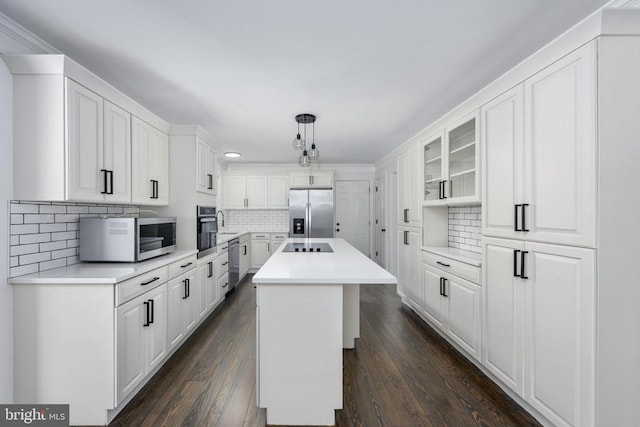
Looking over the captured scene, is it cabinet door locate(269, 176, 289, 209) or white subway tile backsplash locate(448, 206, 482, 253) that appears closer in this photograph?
white subway tile backsplash locate(448, 206, 482, 253)

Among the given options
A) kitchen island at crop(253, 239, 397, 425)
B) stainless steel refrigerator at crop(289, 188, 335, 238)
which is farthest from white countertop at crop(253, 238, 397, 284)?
stainless steel refrigerator at crop(289, 188, 335, 238)

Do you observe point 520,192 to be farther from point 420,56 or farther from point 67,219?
point 67,219

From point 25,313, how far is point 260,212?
500 centimetres

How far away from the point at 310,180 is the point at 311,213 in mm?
698

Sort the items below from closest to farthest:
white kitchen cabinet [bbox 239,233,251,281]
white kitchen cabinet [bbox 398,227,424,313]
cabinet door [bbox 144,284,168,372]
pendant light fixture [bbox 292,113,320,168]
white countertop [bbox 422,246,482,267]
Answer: cabinet door [bbox 144,284,168,372] < white countertop [bbox 422,246,482,267] < pendant light fixture [bbox 292,113,320,168] < white kitchen cabinet [bbox 398,227,424,313] < white kitchen cabinet [bbox 239,233,251,281]

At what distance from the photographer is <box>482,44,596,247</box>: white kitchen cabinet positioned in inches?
60.2

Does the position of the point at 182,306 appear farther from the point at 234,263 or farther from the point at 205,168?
the point at 234,263

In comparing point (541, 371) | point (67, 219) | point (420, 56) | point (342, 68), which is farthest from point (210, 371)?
point (420, 56)

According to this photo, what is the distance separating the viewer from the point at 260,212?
6.72m

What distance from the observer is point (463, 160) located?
282 cm

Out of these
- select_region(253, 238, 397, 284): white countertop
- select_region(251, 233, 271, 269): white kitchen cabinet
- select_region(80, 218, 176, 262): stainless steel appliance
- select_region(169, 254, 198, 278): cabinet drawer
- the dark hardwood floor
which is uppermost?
select_region(80, 218, 176, 262): stainless steel appliance

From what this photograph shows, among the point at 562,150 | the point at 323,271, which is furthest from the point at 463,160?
the point at 323,271

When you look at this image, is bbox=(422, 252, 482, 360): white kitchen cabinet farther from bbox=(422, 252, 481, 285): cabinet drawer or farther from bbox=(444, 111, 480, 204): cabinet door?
bbox=(444, 111, 480, 204): cabinet door

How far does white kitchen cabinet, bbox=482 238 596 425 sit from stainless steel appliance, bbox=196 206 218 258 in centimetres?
291
